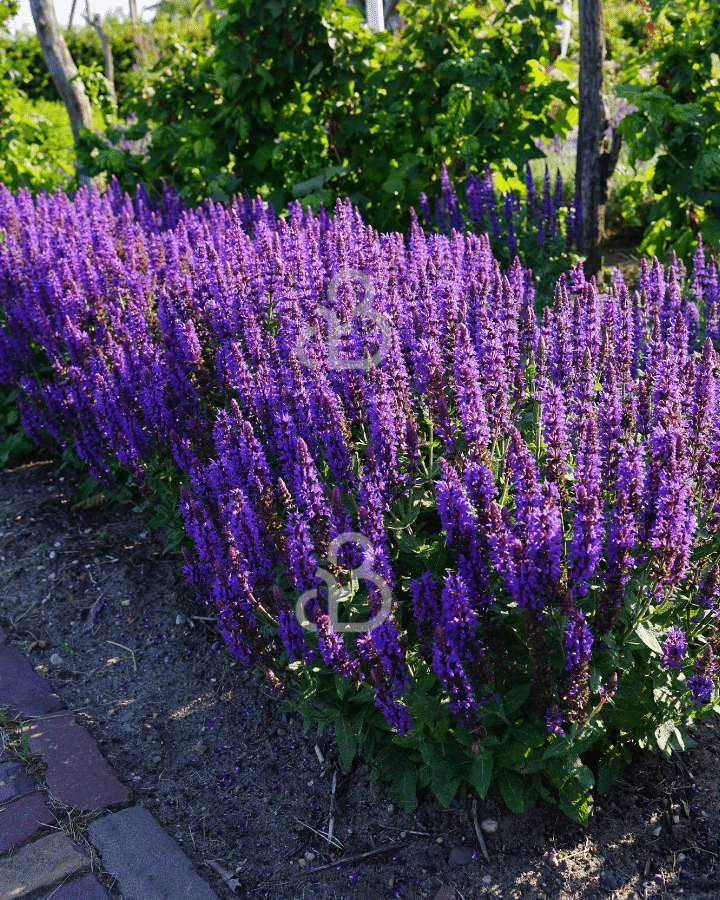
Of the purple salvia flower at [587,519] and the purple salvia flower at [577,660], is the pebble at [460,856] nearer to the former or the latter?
the purple salvia flower at [577,660]

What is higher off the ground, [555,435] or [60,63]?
[60,63]

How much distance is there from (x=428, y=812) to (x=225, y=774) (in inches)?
33.3

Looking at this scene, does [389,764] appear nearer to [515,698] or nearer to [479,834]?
[479,834]

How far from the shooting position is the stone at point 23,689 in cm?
360

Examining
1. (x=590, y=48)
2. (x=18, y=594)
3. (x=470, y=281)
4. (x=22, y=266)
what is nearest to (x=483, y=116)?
(x=590, y=48)

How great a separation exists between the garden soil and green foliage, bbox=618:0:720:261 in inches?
148

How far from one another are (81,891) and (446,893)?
121 centimetres

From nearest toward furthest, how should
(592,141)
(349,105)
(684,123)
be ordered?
1. (684,123)
2. (592,141)
3. (349,105)

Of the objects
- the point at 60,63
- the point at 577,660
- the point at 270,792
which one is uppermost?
the point at 60,63

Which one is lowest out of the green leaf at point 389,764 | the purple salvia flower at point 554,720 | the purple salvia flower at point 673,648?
the green leaf at point 389,764

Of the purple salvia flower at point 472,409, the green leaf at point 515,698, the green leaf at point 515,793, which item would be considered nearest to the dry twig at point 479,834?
the green leaf at point 515,793

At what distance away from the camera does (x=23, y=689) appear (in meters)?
3.72

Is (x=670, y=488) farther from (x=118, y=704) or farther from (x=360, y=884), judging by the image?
(x=118, y=704)

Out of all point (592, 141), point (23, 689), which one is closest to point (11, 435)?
point (23, 689)
